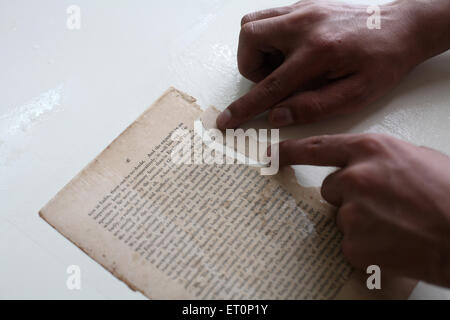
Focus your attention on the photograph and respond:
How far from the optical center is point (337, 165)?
0.63 meters

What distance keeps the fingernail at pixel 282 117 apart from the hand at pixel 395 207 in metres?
0.13

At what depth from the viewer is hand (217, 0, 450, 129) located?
679mm

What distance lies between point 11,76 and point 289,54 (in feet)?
1.87

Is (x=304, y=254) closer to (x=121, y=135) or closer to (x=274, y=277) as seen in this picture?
(x=274, y=277)

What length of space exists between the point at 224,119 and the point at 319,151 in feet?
0.63

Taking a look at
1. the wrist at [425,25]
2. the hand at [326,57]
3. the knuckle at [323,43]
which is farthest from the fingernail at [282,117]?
the wrist at [425,25]

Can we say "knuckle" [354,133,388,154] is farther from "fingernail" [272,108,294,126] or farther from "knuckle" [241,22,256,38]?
"knuckle" [241,22,256,38]

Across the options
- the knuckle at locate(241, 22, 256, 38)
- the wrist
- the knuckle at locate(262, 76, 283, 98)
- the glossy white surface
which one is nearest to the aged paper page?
the glossy white surface

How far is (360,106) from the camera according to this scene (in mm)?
709

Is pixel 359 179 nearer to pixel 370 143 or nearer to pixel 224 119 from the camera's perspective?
pixel 370 143

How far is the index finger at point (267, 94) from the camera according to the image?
2.22 feet

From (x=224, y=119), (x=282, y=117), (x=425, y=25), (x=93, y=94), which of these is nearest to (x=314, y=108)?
(x=282, y=117)

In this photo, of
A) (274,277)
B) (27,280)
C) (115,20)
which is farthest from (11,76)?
(274,277)
